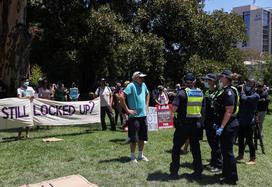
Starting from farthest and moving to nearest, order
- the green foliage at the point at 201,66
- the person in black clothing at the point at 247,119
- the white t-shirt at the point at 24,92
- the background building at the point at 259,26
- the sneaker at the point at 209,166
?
the background building at the point at 259,26, the green foliage at the point at 201,66, the white t-shirt at the point at 24,92, the person in black clothing at the point at 247,119, the sneaker at the point at 209,166

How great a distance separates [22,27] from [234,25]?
16.8 meters

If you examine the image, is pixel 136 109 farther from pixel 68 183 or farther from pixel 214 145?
pixel 68 183

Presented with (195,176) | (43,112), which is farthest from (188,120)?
(43,112)

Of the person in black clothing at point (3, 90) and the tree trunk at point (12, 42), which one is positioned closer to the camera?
the person in black clothing at point (3, 90)

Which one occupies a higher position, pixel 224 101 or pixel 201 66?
pixel 201 66

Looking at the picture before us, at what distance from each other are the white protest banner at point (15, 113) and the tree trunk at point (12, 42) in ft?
16.9

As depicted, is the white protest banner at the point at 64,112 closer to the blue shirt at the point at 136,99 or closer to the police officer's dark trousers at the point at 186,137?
the blue shirt at the point at 136,99

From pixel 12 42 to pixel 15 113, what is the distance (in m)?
6.02

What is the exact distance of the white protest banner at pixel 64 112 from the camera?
1341 centimetres

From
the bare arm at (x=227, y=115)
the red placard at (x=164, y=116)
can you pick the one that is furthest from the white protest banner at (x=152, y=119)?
the bare arm at (x=227, y=115)

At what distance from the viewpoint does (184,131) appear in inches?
316

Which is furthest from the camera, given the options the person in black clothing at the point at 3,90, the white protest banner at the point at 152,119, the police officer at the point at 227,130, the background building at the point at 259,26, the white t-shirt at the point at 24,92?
the background building at the point at 259,26

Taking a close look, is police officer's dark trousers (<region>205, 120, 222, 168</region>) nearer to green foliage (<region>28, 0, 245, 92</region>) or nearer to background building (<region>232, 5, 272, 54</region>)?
green foliage (<region>28, 0, 245, 92</region>)

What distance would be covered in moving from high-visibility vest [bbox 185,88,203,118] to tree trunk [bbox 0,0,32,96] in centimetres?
1142
